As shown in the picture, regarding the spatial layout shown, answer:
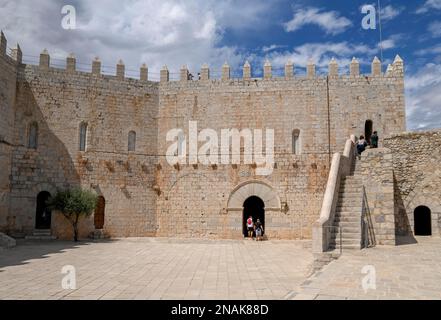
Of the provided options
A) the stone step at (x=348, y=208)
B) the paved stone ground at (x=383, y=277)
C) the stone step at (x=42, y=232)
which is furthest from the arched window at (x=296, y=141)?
the stone step at (x=42, y=232)

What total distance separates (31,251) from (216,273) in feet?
24.2

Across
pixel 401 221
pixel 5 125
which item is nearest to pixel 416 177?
pixel 401 221

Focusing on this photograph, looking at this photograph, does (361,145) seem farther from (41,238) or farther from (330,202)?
(41,238)

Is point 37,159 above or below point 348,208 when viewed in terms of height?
above

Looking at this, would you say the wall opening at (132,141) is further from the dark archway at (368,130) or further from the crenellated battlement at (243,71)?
the dark archway at (368,130)

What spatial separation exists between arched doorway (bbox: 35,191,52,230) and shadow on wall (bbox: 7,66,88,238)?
296 millimetres

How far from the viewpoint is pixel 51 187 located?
57.4ft

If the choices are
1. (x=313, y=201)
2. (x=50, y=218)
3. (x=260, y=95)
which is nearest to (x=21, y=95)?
(x=50, y=218)

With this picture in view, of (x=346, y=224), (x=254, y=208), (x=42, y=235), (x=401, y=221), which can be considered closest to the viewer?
(x=346, y=224)

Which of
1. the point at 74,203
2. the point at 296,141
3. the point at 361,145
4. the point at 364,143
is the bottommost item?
the point at 74,203

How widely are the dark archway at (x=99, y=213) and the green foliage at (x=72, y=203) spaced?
3.85ft

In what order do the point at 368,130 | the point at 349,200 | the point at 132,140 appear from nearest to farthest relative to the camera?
the point at 349,200 < the point at 368,130 < the point at 132,140

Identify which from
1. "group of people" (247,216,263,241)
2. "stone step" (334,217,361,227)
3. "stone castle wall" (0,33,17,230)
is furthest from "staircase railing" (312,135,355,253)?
"stone castle wall" (0,33,17,230)

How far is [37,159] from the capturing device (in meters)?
17.4
